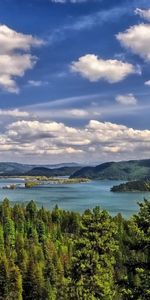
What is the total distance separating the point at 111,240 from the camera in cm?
3422

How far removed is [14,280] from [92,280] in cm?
6528

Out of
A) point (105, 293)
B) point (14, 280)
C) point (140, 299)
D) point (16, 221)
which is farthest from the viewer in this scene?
point (16, 221)

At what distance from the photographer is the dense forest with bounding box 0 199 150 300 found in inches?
973

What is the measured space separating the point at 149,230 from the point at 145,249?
118cm

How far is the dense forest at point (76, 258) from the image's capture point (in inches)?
973

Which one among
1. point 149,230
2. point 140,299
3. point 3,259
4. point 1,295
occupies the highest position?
point 149,230

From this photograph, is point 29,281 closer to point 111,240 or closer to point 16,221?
point 111,240

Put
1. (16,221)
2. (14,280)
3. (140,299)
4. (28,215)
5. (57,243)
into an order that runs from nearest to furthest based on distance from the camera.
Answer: (140,299)
(14,280)
(57,243)
(16,221)
(28,215)

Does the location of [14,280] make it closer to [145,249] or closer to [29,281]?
[29,281]

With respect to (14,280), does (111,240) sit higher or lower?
higher

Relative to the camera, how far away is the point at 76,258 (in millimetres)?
33469

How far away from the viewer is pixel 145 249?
81.1 ft

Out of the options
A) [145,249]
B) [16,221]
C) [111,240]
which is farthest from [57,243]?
[145,249]

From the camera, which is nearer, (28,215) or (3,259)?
(3,259)
